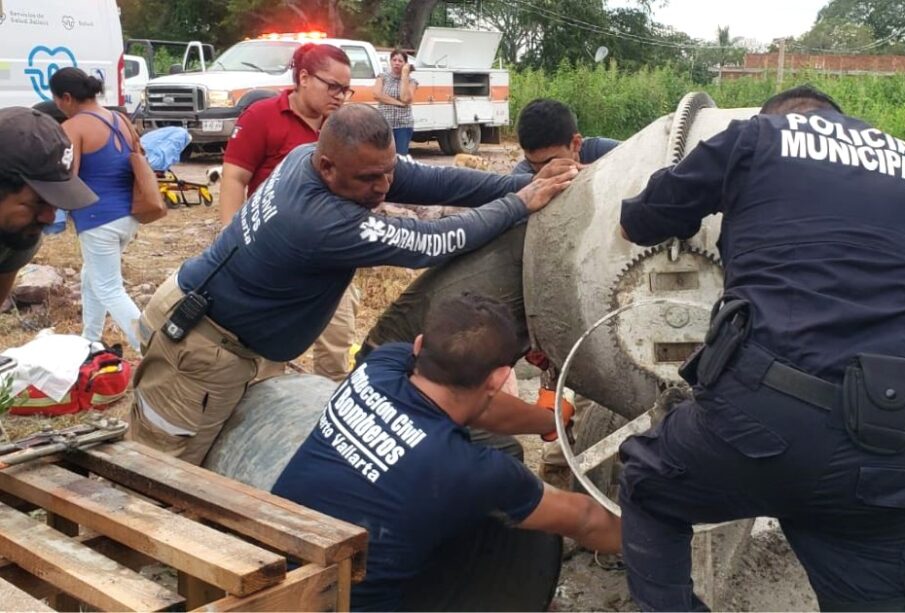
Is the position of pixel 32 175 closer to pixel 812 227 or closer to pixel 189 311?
pixel 189 311

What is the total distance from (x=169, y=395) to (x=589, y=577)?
169 centimetres

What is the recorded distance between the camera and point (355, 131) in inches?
121

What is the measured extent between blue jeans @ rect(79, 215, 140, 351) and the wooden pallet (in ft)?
9.29

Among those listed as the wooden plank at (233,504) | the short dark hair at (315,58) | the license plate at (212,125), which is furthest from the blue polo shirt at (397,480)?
the license plate at (212,125)

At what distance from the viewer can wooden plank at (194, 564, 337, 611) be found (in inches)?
79.4

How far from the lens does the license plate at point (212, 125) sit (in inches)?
553

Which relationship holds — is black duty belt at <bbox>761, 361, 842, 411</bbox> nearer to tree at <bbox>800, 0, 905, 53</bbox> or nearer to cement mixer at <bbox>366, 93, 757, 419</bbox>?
cement mixer at <bbox>366, 93, 757, 419</bbox>

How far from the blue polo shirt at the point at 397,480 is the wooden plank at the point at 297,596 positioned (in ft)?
1.04

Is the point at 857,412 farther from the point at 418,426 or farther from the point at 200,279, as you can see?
the point at 200,279

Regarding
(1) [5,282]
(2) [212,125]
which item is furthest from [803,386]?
(2) [212,125]

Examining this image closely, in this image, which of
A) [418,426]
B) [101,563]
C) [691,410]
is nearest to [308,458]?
[418,426]

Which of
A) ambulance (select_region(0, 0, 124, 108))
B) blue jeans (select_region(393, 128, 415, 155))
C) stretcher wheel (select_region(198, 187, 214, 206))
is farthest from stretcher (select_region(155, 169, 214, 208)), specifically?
blue jeans (select_region(393, 128, 415, 155))

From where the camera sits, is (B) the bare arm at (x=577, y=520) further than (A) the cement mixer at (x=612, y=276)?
No

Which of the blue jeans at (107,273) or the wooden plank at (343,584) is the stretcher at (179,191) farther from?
the wooden plank at (343,584)
